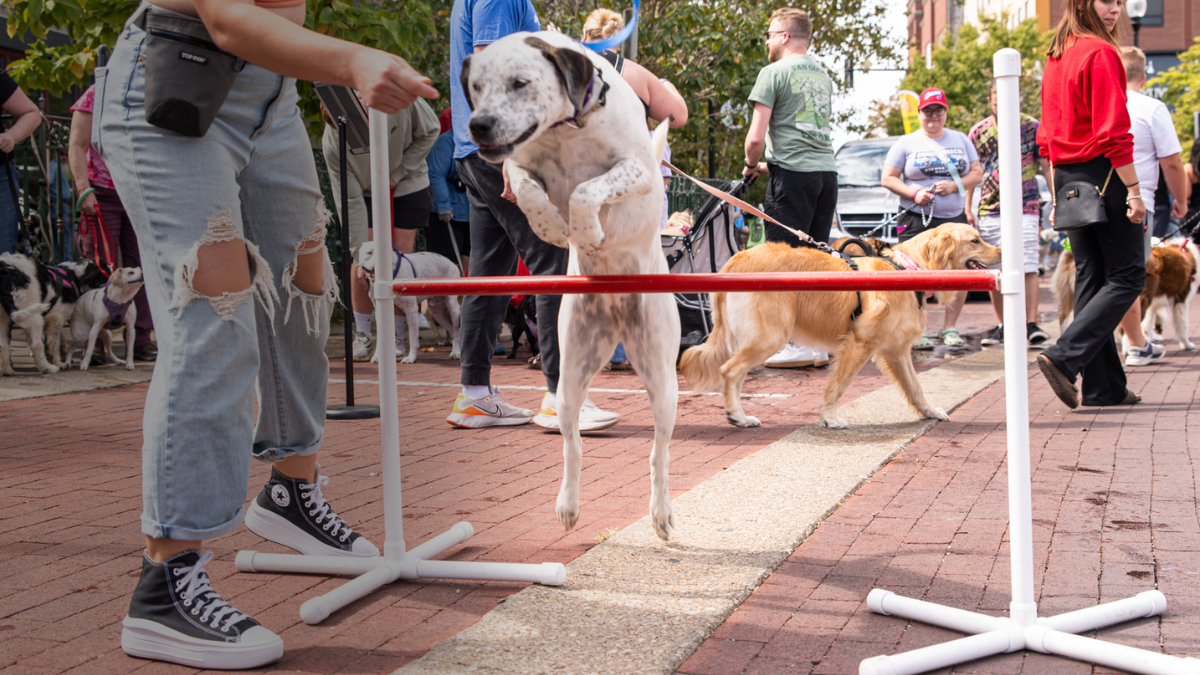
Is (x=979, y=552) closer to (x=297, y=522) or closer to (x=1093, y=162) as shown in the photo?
(x=297, y=522)

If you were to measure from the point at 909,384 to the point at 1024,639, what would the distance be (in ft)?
10.8

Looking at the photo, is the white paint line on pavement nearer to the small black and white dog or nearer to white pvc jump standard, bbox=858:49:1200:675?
the small black and white dog

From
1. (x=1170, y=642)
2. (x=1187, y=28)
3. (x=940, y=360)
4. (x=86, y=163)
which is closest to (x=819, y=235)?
(x=940, y=360)

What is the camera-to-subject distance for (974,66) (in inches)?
1713

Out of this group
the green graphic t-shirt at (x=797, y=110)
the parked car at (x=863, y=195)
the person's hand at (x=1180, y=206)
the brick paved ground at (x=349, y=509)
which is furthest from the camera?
the parked car at (x=863, y=195)

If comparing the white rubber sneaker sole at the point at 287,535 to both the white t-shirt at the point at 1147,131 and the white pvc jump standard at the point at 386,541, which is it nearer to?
the white pvc jump standard at the point at 386,541

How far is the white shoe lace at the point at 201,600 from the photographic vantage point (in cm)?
241

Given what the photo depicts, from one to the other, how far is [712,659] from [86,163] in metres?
6.98

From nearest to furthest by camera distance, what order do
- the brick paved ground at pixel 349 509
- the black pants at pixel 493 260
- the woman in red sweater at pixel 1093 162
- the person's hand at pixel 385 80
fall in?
the person's hand at pixel 385 80 → the brick paved ground at pixel 349 509 → the black pants at pixel 493 260 → the woman in red sweater at pixel 1093 162

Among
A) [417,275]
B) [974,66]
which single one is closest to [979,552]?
[417,275]

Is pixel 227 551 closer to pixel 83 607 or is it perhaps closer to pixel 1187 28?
pixel 83 607

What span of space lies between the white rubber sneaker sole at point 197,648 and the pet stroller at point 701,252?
5357 millimetres

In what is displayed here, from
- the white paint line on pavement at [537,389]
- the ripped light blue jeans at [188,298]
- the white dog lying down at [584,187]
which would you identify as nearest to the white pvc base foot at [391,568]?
the white dog lying down at [584,187]

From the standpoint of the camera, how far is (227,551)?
3.29 metres
